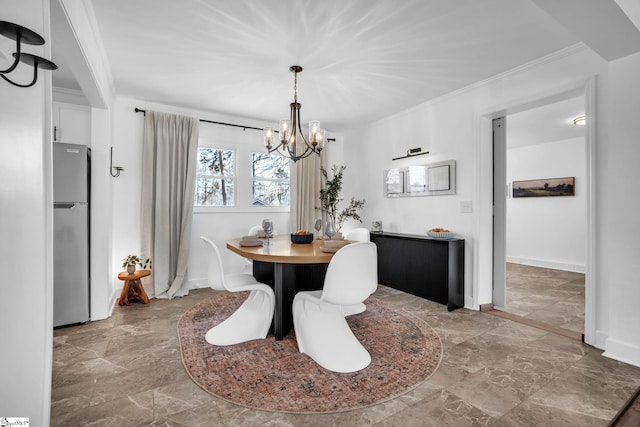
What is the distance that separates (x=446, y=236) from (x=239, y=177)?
293 centimetres

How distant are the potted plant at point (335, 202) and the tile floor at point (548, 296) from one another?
93.1 inches

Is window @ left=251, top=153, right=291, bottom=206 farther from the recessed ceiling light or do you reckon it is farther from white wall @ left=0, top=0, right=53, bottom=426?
the recessed ceiling light

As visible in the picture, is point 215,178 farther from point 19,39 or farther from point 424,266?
point 19,39

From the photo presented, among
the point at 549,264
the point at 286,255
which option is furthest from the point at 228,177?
the point at 549,264

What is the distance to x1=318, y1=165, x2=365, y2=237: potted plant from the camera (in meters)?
4.91

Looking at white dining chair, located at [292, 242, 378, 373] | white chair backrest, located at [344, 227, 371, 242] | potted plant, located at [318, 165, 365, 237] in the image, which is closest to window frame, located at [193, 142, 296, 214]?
potted plant, located at [318, 165, 365, 237]

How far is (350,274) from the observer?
2.03 m

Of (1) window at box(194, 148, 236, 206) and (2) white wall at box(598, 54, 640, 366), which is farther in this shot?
(1) window at box(194, 148, 236, 206)

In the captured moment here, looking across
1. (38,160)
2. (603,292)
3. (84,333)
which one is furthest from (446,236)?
(84,333)

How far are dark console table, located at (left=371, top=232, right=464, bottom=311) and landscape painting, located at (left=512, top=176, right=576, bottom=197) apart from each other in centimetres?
371

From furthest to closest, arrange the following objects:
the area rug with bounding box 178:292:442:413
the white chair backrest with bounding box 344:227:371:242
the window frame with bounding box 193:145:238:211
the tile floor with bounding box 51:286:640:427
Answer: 1. the window frame with bounding box 193:145:238:211
2. the white chair backrest with bounding box 344:227:371:242
3. the area rug with bounding box 178:292:442:413
4. the tile floor with bounding box 51:286:640:427

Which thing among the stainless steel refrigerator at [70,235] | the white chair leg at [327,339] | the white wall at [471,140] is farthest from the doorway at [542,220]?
the stainless steel refrigerator at [70,235]

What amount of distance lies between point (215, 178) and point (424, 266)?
10.0 ft

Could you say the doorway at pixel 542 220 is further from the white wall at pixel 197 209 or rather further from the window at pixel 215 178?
the window at pixel 215 178
